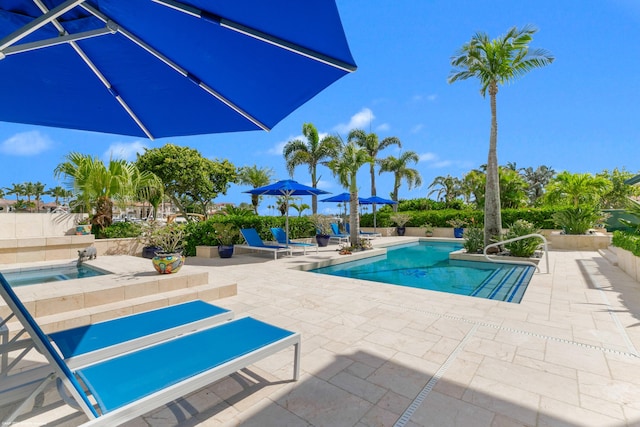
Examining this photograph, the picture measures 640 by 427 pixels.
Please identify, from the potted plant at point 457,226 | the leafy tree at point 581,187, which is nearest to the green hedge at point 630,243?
the leafy tree at point 581,187

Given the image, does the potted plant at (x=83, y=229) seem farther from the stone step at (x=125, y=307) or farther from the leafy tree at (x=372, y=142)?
the leafy tree at (x=372, y=142)

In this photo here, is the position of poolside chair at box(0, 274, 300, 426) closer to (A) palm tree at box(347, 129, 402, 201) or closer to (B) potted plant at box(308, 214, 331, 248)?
(B) potted plant at box(308, 214, 331, 248)

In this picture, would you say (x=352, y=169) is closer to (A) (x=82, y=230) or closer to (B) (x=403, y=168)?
Answer: (A) (x=82, y=230)

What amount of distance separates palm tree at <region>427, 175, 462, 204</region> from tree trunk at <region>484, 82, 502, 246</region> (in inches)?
908

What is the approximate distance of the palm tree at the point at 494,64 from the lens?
10.7 m

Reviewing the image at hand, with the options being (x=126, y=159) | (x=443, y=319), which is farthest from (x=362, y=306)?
(x=126, y=159)

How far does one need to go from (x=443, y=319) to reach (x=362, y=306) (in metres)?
1.24

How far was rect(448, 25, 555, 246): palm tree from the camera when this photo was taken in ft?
35.0

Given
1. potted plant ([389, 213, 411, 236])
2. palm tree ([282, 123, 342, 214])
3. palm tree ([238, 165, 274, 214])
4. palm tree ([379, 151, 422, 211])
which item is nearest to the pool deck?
potted plant ([389, 213, 411, 236])

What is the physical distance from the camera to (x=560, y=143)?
3088 cm

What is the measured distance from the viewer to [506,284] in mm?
7297

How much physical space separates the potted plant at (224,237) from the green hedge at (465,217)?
13676 mm

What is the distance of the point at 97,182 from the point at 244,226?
5228 mm

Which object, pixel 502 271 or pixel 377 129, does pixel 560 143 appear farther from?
pixel 502 271
